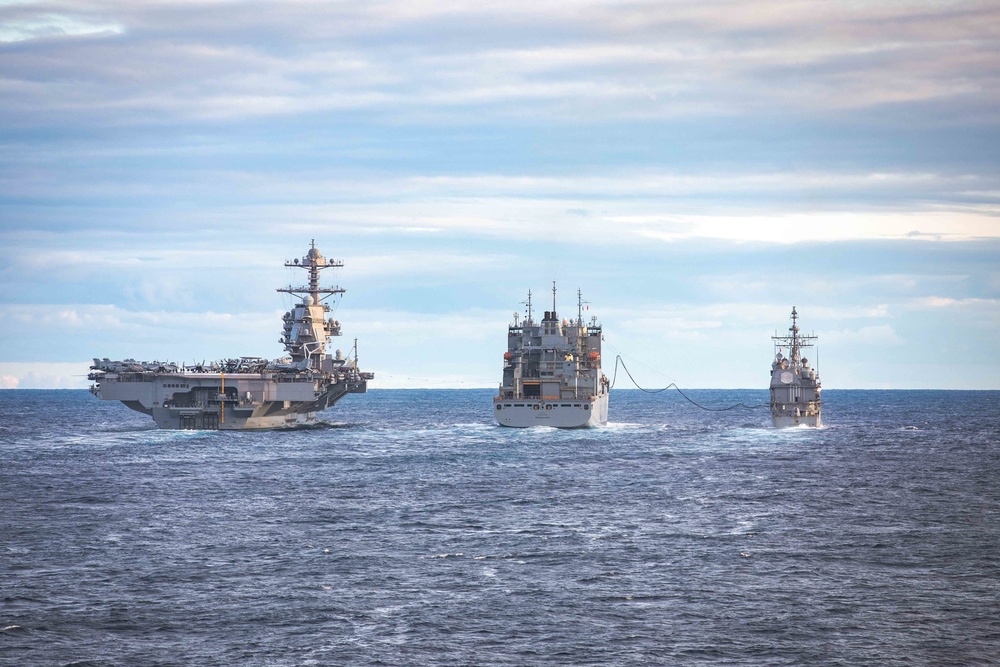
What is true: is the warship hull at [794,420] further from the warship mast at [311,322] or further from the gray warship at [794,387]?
the warship mast at [311,322]

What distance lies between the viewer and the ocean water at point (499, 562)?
32344 millimetres

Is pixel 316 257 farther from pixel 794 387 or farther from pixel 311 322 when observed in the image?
pixel 794 387

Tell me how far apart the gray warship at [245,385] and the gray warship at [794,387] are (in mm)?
45091

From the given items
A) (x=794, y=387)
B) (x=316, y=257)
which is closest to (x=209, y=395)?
(x=316, y=257)

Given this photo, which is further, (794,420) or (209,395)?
(794,420)

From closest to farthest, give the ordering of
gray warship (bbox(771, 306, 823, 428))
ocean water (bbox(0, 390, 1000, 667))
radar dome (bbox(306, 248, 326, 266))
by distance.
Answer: ocean water (bbox(0, 390, 1000, 667)) → gray warship (bbox(771, 306, 823, 428)) → radar dome (bbox(306, 248, 326, 266))

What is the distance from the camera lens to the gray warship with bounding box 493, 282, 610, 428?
11788cm

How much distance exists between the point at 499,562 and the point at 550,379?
75.9 m

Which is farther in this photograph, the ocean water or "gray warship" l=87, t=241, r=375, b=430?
"gray warship" l=87, t=241, r=375, b=430

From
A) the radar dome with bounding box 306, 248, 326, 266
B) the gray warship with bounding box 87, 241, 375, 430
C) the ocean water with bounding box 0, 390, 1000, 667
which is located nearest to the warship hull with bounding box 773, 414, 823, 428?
the ocean water with bounding box 0, 390, 1000, 667

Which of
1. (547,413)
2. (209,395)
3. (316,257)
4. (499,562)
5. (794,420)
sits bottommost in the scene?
(499,562)

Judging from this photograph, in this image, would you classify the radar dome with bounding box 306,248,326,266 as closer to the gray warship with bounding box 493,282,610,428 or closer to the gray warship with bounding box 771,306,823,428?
the gray warship with bounding box 493,282,610,428

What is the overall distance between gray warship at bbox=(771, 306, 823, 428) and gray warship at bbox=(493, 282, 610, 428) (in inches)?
735

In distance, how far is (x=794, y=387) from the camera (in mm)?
113812
